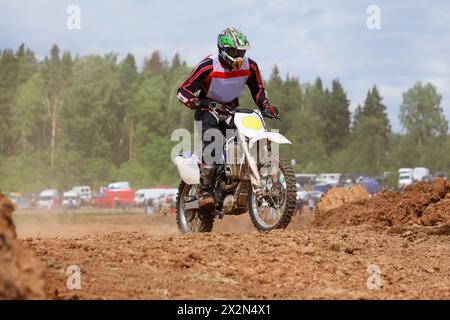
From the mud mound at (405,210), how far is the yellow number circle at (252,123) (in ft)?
9.81

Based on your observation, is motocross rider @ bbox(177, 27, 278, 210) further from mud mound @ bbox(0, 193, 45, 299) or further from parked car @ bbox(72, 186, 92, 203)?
parked car @ bbox(72, 186, 92, 203)

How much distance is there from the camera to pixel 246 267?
19.6ft

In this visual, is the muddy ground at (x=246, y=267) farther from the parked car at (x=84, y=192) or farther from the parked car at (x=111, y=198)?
the parked car at (x=84, y=192)

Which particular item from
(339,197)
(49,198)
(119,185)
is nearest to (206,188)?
(339,197)

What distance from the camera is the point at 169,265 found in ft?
19.2

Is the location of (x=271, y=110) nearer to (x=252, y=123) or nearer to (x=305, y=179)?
(x=252, y=123)

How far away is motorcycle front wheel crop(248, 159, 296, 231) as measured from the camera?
848cm

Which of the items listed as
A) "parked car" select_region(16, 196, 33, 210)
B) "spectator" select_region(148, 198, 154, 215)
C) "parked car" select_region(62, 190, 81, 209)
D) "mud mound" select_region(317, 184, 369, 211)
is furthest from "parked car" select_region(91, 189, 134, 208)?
"mud mound" select_region(317, 184, 369, 211)

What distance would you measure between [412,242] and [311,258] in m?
2.41

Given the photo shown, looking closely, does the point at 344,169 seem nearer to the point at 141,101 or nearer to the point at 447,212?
the point at 141,101

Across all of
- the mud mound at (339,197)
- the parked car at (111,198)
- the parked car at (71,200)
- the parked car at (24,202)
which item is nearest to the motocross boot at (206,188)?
the mud mound at (339,197)

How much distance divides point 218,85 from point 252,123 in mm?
823

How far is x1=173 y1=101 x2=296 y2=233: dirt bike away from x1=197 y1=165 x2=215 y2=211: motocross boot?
53 mm
